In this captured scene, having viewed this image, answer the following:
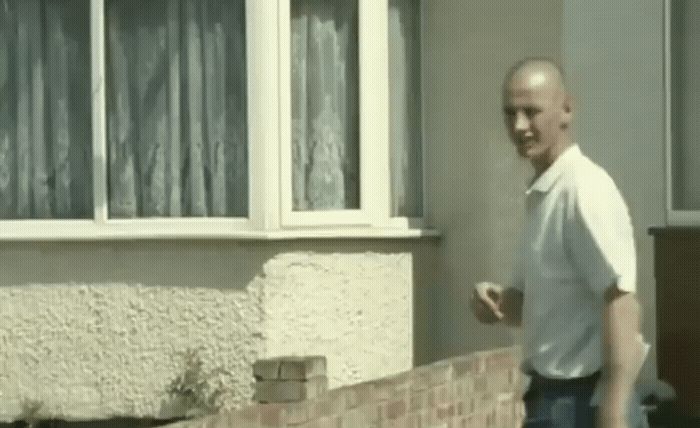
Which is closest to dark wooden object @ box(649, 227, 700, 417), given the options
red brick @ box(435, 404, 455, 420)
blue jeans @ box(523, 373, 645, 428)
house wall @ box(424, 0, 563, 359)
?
house wall @ box(424, 0, 563, 359)

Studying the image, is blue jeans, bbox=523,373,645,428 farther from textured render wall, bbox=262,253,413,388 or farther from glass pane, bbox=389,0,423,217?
glass pane, bbox=389,0,423,217

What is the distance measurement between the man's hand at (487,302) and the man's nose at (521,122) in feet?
1.84

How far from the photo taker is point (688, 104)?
12.5 metres

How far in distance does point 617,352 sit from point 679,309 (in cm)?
652

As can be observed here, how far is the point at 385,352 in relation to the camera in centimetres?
1207

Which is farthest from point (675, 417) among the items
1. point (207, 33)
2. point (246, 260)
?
point (207, 33)

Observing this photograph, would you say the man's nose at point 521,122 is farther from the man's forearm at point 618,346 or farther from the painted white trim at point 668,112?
the painted white trim at point 668,112

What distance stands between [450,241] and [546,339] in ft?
22.2

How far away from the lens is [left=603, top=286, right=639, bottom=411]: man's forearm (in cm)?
557

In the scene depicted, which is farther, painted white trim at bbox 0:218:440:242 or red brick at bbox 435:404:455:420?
painted white trim at bbox 0:218:440:242

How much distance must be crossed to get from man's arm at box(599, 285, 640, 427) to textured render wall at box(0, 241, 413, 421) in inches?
228

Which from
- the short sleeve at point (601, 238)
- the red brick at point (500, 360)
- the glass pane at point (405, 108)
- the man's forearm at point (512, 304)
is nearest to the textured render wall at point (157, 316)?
the glass pane at point (405, 108)

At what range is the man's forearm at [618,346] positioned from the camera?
5.57 m

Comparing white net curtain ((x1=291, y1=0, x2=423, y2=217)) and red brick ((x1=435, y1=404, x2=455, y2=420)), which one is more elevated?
white net curtain ((x1=291, y1=0, x2=423, y2=217))
